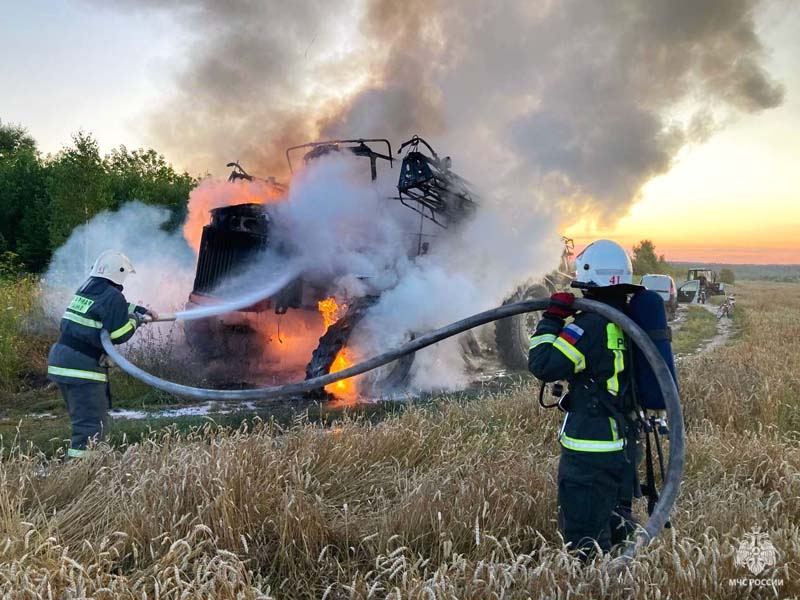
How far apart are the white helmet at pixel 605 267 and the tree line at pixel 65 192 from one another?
13.4m

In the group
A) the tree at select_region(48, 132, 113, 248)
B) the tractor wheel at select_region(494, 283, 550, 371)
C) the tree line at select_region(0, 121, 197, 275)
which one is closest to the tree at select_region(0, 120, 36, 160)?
the tree line at select_region(0, 121, 197, 275)

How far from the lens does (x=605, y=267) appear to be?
10.3 feet

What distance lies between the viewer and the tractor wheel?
10.7 meters

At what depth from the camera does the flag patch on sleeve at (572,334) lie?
116 inches

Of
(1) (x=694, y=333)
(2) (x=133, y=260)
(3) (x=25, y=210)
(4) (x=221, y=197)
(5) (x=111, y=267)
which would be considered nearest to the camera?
(5) (x=111, y=267)

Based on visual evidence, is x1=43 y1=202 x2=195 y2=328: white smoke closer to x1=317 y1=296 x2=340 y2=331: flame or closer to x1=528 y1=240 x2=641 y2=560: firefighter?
x1=317 y1=296 x2=340 y2=331: flame

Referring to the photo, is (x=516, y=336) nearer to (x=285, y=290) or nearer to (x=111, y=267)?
(x=285, y=290)

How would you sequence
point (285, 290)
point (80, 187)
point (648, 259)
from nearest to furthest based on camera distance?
point (285, 290) < point (80, 187) < point (648, 259)

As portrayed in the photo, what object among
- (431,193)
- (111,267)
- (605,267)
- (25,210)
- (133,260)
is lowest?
(605,267)

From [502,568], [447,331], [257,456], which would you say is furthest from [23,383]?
[502,568]

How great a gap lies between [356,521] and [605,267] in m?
2.02

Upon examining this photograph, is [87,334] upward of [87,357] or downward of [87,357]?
upward

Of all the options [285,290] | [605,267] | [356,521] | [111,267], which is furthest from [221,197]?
[605,267]

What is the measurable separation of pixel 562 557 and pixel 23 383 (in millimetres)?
8045
